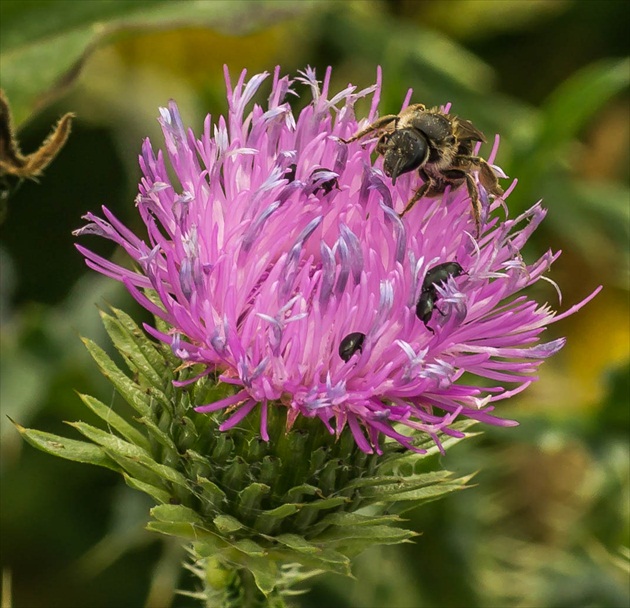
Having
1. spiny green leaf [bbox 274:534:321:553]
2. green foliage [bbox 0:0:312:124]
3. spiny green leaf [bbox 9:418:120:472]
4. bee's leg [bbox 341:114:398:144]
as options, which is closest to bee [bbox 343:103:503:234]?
bee's leg [bbox 341:114:398:144]

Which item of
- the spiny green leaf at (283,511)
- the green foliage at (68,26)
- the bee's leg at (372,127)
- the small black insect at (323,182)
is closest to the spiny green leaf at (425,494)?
the spiny green leaf at (283,511)

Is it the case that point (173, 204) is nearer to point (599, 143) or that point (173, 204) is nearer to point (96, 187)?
point (96, 187)

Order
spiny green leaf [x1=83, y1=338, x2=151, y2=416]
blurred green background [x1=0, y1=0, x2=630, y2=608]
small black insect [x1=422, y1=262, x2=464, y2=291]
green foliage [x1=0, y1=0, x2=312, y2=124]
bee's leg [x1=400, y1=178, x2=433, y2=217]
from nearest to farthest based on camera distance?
small black insect [x1=422, y1=262, x2=464, y2=291] < spiny green leaf [x1=83, y1=338, x2=151, y2=416] < bee's leg [x1=400, y1=178, x2=433, y2=217] < green foliage [x1=0, y1=0, x2=312, y2=124] < blurred green background [x1=0, y1=0, x2=630, y2=608]

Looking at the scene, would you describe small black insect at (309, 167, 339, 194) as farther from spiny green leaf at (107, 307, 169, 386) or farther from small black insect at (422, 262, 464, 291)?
spiny green leaf at (107, 307, 169, 386)

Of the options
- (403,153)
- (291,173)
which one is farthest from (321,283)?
(403,153)

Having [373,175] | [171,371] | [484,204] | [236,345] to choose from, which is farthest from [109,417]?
[484,204]

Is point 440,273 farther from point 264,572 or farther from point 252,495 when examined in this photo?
point 264,572

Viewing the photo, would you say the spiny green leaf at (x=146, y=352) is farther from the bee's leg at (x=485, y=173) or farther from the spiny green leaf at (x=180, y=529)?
the bee's leg at (x=485, y=173)
